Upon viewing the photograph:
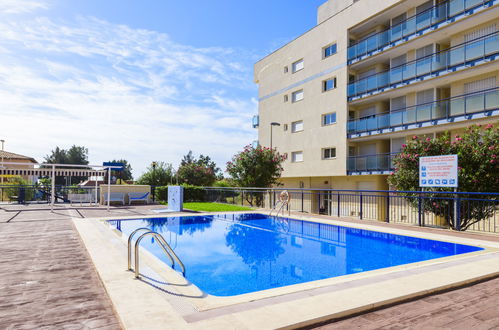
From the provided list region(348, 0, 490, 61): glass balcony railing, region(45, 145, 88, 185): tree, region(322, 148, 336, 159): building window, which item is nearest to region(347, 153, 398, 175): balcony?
region(322, 148, 336, 159): building window

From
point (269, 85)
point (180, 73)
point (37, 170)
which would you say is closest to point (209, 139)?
point (269, 85)

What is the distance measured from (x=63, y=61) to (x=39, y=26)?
2.04 meters

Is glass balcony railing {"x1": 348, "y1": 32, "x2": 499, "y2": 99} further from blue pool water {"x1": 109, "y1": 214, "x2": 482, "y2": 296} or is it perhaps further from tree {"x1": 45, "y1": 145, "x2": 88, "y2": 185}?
tree {"x1": 45, "y1": 145, "x2": 88, "y2": 185}

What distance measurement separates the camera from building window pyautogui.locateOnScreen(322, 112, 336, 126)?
25234 mm

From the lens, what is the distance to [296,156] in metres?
28.3

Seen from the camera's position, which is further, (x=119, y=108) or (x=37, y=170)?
(x=119, y=108)

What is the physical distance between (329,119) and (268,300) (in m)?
23.3

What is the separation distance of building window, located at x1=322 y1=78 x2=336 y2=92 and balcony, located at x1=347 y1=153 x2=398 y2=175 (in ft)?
19.9

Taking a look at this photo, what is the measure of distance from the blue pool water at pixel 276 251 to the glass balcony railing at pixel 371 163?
430 inches

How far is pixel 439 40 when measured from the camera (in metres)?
19.8

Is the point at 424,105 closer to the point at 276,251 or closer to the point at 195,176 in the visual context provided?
the point at 276,251

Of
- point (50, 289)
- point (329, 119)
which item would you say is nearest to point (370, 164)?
point (329, 119)

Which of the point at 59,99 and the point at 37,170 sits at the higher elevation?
the point at 59,99

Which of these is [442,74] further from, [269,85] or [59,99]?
[59,99]
